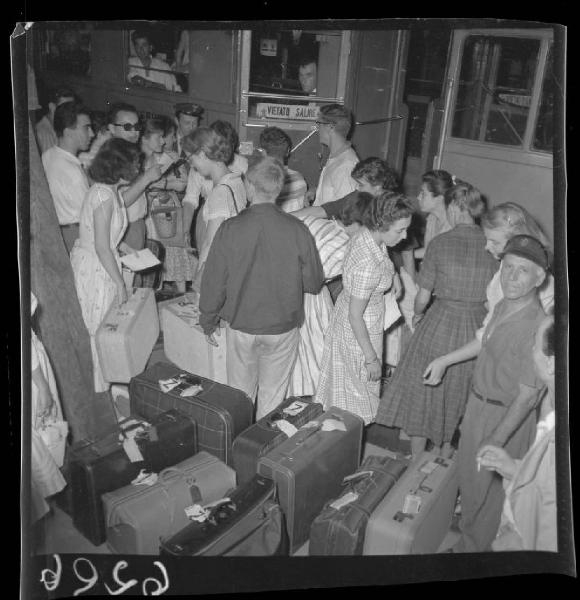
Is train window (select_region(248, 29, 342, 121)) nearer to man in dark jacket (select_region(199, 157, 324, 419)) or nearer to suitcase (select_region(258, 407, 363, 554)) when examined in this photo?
man in dark jacket (select_region(199, 157, 324, 419))

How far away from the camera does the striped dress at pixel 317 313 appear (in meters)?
2.53

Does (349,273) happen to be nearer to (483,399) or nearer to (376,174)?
(376,174)

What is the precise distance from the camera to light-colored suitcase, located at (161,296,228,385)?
2.56m

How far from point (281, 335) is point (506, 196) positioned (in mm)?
1058

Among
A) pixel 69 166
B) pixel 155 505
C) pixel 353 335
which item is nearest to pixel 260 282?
pixel 353 335

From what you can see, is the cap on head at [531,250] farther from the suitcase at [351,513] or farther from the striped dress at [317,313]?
the suitcase at [351,513]

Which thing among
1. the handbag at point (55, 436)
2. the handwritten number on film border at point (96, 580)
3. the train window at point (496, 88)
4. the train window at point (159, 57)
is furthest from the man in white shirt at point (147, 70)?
the handwritten number on film border at point (96, 580)

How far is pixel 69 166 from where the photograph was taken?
2.14m

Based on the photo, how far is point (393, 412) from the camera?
2639mm

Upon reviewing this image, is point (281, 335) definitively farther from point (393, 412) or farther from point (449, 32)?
point (449, 32)

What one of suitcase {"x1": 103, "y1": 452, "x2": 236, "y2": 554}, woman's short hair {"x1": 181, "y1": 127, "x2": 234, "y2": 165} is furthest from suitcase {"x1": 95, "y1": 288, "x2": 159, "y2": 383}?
woman's short hair {"x1": 181, "y1": 127, "x2": 234, "y2": 165}

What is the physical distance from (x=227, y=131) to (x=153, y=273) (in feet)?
2.03

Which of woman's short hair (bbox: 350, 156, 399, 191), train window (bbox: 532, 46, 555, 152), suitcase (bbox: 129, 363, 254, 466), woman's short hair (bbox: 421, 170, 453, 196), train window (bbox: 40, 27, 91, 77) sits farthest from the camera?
suitcase (bbox: 129, 363, 254, 466)

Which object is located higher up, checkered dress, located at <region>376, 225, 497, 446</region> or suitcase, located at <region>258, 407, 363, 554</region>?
checkered dress, located at <region>376, 225, 497, 446</region>
